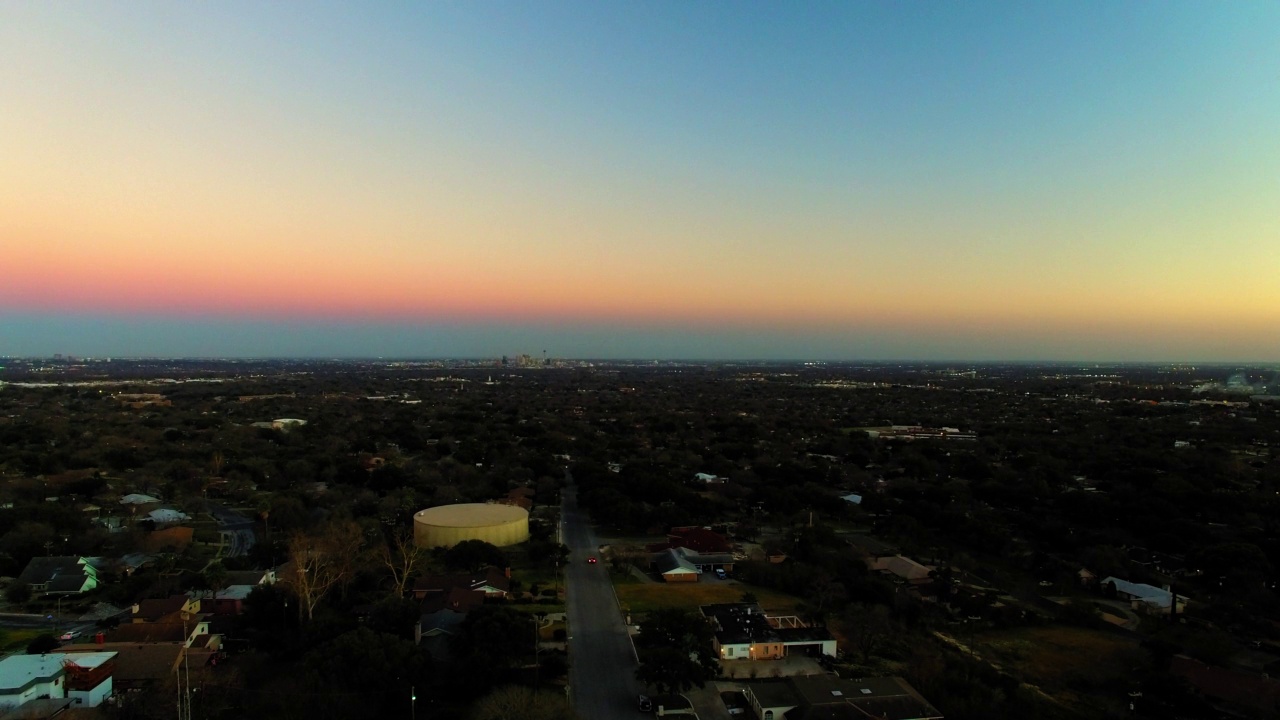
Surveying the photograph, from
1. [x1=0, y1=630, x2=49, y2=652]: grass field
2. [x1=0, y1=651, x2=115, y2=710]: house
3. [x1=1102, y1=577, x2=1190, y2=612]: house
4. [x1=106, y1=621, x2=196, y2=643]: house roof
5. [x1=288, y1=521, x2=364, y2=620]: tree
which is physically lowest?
[x1=1102, y1=577, x2=1190, y2=612]: house

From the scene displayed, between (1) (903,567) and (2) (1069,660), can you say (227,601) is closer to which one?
(1) (903,567)

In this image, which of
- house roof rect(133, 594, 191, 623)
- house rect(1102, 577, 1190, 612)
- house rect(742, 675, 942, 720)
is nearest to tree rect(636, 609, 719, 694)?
house rect(742, 675, 942, 720)

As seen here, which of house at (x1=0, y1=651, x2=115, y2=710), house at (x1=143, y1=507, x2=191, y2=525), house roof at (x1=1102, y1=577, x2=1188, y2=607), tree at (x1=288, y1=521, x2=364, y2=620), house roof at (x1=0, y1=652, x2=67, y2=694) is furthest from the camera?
house at (x1=143, y1=507, x2=191, y2=525)

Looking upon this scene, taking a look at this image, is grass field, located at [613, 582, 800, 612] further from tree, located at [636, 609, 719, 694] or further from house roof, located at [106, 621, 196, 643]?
house roof, located at [106, 621, 196, 643]

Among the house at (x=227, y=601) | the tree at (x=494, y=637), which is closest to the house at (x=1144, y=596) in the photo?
the tree at (x=494, y=637)

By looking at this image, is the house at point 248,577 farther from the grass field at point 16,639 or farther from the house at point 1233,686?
the house at point 1233,686

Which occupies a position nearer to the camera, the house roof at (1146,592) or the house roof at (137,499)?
the house roof at (1146,592)
